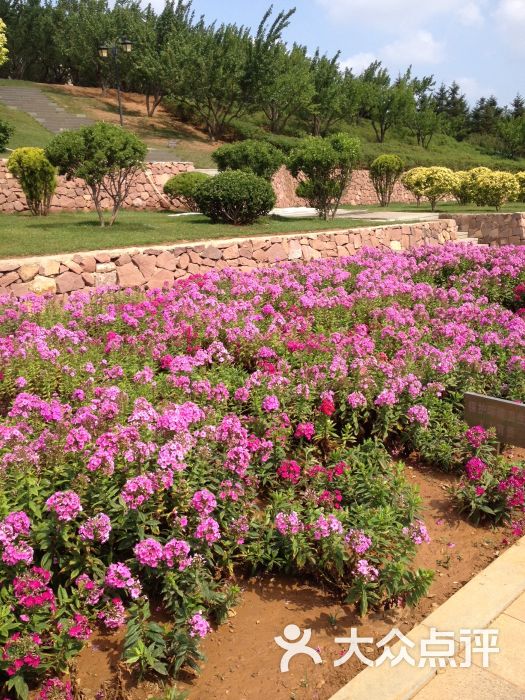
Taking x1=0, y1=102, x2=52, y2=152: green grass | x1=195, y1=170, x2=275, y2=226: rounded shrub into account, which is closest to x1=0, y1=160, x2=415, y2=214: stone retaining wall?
x1=0, y1=102, x2=52, y2=152: green grass

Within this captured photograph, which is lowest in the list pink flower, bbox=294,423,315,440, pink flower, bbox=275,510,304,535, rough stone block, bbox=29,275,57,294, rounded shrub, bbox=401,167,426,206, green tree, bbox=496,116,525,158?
rough stone block, bbox=29,275,57,294

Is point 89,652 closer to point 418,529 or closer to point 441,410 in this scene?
point 418,529

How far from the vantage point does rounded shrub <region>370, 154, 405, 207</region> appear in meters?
23.7

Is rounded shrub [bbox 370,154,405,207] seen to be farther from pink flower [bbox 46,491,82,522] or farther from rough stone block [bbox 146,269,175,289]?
pink flower [bbox 46,491,82,522]

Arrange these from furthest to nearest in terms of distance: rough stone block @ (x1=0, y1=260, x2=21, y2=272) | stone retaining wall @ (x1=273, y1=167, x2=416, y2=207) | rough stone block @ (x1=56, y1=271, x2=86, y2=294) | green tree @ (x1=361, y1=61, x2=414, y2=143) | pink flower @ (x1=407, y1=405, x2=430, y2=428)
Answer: green tree @ (x1=361, y1=61, x2=414, y2=143) → stone retaining wall @ (x1=273, y1=167, x2=416, y2=207) → rough stone block @ (x1=56, y1=271, x2=86, y2=294) → rough stone block @ (x1=0, y1=260, x2=21, y2=272) → pink flower @ (x1=407, y1=405, x2=430, y2=428)

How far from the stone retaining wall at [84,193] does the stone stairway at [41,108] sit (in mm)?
6321

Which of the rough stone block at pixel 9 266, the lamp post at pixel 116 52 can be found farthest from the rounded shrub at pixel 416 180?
the rough stone block at pixel 9 266

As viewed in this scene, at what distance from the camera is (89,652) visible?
8.41 feet

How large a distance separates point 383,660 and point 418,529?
686mm

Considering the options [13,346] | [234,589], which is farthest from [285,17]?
[234,589]

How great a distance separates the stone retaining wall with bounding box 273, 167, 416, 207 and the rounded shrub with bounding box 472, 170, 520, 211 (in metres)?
7.39

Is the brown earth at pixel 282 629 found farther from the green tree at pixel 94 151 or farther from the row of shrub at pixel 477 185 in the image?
the row of shrub at pixel 477 185

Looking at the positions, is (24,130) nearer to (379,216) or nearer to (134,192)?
(134,192)

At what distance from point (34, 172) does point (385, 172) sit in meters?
15.3
